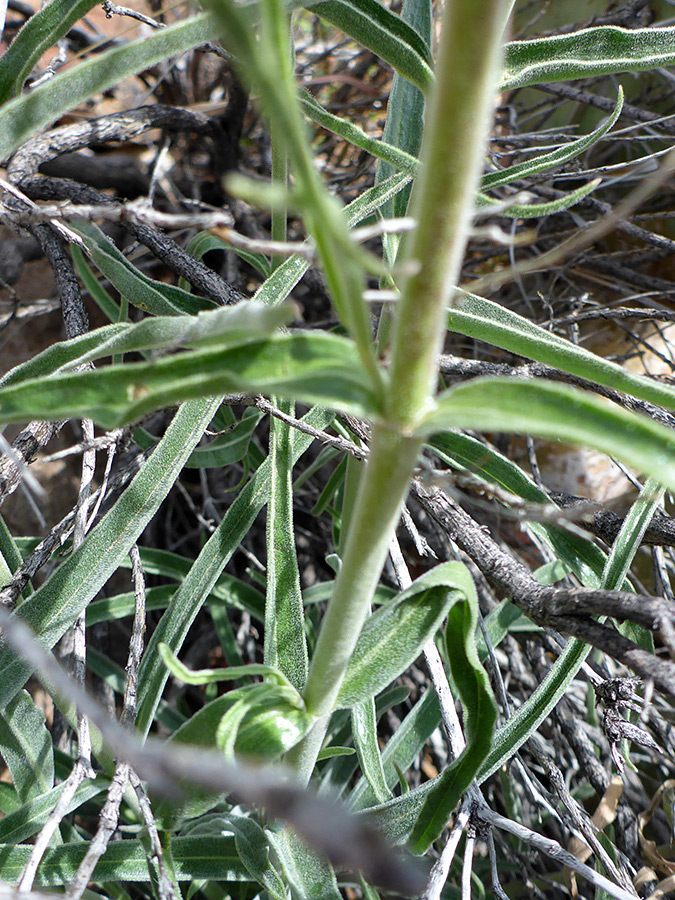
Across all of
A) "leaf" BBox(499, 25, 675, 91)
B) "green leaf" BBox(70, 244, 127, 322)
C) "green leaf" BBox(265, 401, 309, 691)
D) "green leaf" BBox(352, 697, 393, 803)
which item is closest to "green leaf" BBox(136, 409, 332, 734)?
"green leaf" BBox(265, 401, 309, 691)

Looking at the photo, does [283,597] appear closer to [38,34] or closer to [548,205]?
[548,205]

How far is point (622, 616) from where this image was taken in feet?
1.34

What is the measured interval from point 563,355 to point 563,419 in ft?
0.78

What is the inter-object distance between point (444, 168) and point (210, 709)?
36 centimetres

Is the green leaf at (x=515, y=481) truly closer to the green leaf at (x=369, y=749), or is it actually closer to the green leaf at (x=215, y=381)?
the green leaf at (x=369, y=749)

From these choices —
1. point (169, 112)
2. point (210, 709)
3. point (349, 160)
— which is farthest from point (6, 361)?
point (210, 709)

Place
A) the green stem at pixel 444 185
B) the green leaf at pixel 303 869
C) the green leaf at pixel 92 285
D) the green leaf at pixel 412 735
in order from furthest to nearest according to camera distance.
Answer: the green leaf at pixel 92 285
the green leaf at pixel 412 735
the green leaf at pixel 303 869
the green stem at pixel 444 185

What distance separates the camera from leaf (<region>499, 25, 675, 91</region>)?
635 mm

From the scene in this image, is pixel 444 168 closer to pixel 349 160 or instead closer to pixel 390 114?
pixel 390 114

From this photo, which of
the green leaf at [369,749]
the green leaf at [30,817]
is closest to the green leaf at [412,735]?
the green leaf at [369,749]

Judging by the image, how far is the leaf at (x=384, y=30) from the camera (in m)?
0.62

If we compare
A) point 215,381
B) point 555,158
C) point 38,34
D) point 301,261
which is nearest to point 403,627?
point 215,381

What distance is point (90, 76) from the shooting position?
0.56 m

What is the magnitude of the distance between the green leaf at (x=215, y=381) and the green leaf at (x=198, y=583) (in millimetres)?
351
